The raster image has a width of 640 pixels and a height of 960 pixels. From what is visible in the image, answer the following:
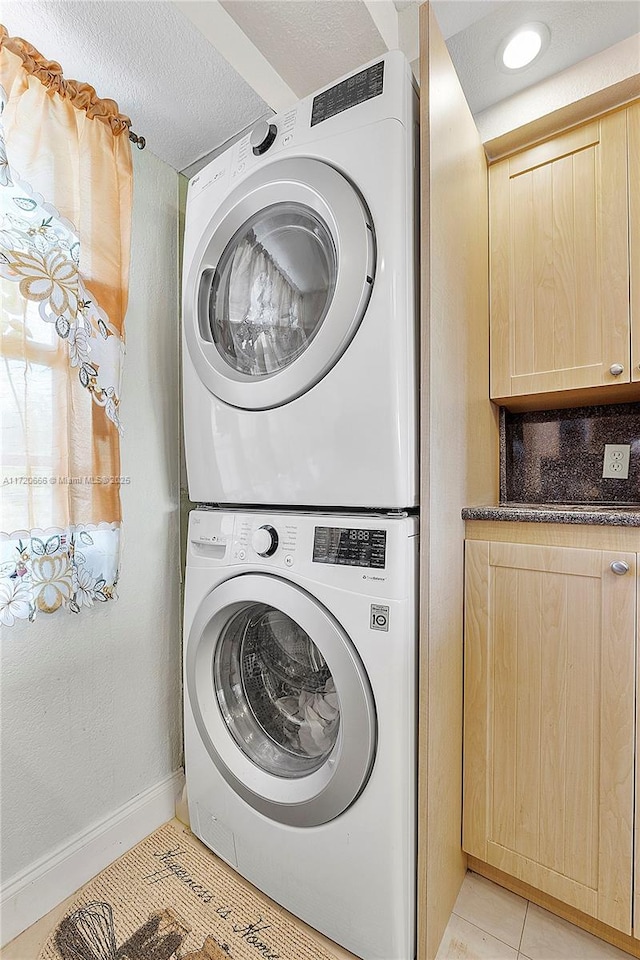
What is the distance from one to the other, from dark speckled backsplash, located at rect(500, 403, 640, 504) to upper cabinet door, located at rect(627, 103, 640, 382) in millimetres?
277

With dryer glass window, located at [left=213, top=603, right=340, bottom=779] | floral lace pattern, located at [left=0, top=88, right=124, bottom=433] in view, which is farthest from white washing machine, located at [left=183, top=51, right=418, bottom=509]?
dryer glass window, located at [left=213, top=603, right=340, bottom=779]

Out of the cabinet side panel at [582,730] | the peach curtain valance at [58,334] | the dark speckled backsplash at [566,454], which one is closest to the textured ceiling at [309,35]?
the peach curtain valance at [58,334]

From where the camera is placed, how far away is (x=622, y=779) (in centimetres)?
108

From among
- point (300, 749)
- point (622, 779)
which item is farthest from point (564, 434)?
point (300, 749)

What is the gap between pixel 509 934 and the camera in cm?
119

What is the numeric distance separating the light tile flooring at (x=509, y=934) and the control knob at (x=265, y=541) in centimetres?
102

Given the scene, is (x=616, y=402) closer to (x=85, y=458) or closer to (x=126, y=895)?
(x=85, y=458)

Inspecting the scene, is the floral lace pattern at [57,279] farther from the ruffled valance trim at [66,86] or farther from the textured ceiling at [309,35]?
the textured ceiling at [309,35]

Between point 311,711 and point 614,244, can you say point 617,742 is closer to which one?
point 311,711

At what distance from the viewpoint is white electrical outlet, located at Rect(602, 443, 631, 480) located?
1584 mm

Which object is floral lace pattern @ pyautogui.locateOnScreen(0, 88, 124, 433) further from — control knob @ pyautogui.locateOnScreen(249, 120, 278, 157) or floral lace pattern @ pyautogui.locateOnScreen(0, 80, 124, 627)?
control knob @ pyautogui.locateOnScreen(249, 120, 278, 157)

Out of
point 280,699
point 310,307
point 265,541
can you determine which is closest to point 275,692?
point 280,699

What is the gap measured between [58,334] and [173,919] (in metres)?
1.51

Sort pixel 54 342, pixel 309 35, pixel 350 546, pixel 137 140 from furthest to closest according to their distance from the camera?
pixel 137 140, pixel 309 35, pixel 54 342, pixel 350 546
